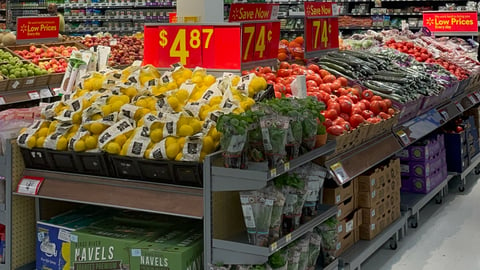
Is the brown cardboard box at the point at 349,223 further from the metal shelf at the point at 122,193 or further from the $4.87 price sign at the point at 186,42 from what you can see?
the $4.87 price sign at the point at 186,42

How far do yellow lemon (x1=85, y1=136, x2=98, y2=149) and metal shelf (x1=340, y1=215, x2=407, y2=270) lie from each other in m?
1.51

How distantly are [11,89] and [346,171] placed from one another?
407cm

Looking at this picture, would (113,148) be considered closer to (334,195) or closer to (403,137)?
(334,195)

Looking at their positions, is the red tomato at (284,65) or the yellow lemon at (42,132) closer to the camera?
the yellow lemon at (42,132)

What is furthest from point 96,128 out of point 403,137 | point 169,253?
point 403,137

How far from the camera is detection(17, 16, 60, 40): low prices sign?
798cm

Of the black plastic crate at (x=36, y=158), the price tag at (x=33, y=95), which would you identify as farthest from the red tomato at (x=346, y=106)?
the price tag at (x=33, y=95)

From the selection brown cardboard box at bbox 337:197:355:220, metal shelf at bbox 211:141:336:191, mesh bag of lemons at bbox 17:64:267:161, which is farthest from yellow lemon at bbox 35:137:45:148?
brown cardboard box at bbox 337:197:355:220

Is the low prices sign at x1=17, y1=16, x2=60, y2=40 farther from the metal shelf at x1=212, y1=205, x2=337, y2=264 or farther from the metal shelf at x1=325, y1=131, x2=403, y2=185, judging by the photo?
the metal shelf at x1=212, y1=205, x2=337, y2=264

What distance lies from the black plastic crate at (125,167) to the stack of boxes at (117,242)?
297 millimetres

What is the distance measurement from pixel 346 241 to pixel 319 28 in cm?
186

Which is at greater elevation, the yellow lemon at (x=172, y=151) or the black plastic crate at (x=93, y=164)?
the yellow lemon at (x=172, y=151)

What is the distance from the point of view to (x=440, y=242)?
4711 mm

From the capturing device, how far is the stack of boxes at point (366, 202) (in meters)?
3.83
